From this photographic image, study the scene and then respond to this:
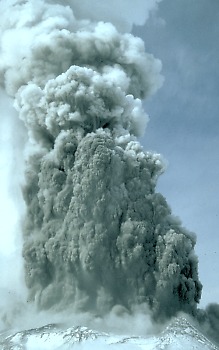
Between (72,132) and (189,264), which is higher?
(72,132)

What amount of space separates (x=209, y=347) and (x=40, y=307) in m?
22.4

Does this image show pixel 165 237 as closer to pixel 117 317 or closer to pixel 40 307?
pixel 117 317

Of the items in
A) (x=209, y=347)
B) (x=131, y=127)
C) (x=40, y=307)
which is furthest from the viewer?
(x=131, y=127)

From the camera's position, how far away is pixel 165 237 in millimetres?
85250

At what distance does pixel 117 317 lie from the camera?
81625 mm

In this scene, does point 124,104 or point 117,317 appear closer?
point 117,317

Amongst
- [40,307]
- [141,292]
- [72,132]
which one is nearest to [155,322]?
[141,292]

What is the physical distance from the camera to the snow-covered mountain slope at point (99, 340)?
255 feet

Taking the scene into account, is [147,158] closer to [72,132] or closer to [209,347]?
[72,132]

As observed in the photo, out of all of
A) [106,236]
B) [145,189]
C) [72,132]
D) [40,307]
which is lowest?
[40,307]

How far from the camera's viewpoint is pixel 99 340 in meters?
78.0

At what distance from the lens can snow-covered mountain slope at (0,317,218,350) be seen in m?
77.8

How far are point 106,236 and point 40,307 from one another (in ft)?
42.9

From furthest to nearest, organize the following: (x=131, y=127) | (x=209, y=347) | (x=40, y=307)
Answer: (x=131, y=127) < (x=40, y=307) < (x=209, y=347)
